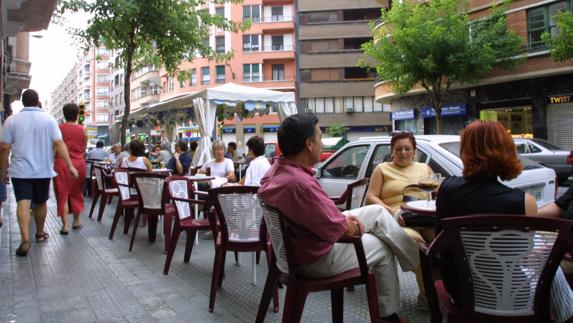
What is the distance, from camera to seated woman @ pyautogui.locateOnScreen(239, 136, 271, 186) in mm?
6500

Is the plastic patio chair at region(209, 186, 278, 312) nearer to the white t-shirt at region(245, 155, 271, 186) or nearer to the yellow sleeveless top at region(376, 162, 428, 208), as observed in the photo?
the yellow sleeveless top at region(376, 162, 428, 208)

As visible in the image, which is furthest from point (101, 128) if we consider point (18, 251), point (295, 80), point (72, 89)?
point (18, 251)

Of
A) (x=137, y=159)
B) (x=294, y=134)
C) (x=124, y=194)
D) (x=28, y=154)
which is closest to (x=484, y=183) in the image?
(x=294, y=134)

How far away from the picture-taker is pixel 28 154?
5.80m

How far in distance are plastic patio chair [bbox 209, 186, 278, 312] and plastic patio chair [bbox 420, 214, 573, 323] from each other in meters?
1.93

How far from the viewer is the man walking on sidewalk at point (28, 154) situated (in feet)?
18.7

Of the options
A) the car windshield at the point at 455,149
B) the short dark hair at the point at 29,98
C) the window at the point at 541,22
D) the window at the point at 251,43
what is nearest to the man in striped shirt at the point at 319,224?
the car windshield at the point at 455,149

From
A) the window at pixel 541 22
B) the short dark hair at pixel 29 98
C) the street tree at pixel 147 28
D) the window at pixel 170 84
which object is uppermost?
the window at pixel 170 84

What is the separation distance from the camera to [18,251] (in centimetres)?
570

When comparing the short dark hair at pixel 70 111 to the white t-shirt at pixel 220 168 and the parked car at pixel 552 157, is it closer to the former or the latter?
the white t-shirt at pixel 220 168

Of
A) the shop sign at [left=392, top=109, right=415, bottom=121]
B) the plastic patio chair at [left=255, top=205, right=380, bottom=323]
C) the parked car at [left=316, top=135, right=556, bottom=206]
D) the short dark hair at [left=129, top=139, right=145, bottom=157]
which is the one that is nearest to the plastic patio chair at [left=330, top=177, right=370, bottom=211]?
the parked car at [left=316, top=135, right=556, bottom=206]

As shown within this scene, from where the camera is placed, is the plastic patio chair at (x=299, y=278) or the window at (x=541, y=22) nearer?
the plastic patio chair at (x=299, y=278)

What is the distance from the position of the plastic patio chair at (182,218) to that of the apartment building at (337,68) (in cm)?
4165

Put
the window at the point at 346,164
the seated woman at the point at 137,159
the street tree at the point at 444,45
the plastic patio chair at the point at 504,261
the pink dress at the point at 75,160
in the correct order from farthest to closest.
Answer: the street tree at the point at 444,45, the seated woman at the point at 137,159, the pink dress at the point at 75,160, the window at the point at 346,164, the plastic patio chair at the point at 504,261
